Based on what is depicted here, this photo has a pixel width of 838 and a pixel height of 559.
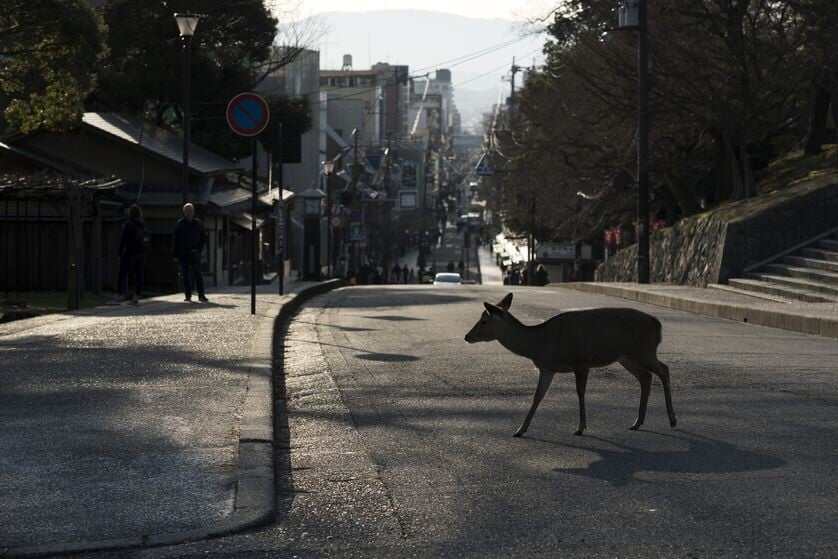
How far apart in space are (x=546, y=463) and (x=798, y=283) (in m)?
18.7

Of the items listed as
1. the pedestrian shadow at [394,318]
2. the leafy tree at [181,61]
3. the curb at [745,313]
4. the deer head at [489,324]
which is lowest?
the pedestrian shadow at [394,318]

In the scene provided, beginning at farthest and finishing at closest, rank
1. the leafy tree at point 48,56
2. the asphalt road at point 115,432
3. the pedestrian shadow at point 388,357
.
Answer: the leafy tree at point 48,56, the pedestrian shadow at point 388,357, the asphalt road at point 115,432

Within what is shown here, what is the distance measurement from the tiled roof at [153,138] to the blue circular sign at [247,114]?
23.6 metres

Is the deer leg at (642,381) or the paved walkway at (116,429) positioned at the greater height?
the deer leg at (642,381)

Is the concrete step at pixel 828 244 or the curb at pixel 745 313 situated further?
the concrete step at pixel 828 244

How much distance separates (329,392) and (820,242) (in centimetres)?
1947

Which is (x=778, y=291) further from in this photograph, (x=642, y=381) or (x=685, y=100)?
(x=642, y=381)

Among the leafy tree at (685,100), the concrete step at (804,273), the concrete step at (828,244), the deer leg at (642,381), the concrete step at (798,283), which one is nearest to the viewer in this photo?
the deer leg at (642,381)

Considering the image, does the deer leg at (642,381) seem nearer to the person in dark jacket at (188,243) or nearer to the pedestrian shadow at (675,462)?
the pedestrian shadow at (675,462)

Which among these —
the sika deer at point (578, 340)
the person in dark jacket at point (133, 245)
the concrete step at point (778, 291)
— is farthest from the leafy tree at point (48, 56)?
the sika deer at point (578, 340)

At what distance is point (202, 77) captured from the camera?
2092 inches

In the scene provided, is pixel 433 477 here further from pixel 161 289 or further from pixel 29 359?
pixel 161 289

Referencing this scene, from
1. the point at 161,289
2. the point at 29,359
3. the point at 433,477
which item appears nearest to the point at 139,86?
the point at 161,289

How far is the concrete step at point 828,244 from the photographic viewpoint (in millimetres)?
27745
